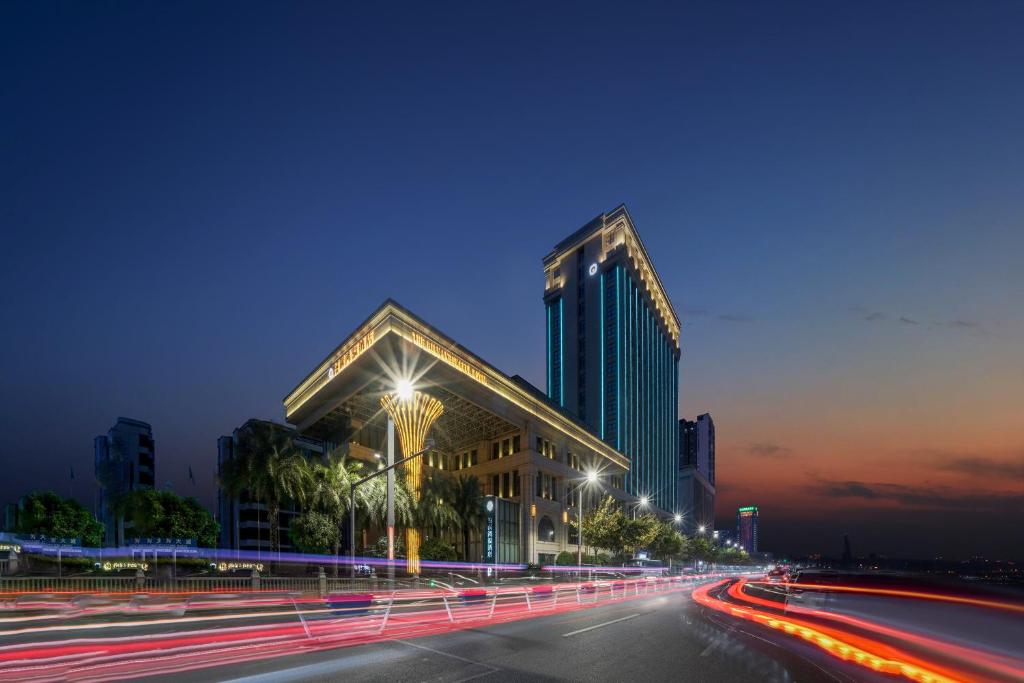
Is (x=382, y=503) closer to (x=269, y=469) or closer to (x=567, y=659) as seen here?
(x=269, y=469)

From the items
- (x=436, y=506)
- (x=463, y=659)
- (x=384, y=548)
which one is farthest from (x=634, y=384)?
(x=463, y=659)

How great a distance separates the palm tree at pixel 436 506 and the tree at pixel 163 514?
33.7 meters

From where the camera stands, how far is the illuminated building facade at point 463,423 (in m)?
55.6

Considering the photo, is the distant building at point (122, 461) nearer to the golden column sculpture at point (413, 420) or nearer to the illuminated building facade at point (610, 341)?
the illuminated building facade at point (610, 341)

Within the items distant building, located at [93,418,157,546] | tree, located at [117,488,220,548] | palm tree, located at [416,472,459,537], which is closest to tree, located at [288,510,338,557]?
palm tree, located at [416,472,459,537]

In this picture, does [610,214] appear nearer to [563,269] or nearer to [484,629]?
[563,269]

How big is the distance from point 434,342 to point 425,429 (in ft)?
24.2

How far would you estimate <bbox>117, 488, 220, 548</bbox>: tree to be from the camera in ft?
230

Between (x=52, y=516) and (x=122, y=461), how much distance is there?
245 feet

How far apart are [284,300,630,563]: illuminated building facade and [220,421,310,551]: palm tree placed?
10.1m

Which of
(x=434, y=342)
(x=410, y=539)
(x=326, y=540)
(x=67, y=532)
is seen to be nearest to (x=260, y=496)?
(x=326, y=540)

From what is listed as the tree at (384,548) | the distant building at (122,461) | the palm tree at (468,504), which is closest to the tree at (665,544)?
the palm tree at (468,504)

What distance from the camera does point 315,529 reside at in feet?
149

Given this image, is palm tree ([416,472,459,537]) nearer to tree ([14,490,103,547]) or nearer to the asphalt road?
the asphalt road
